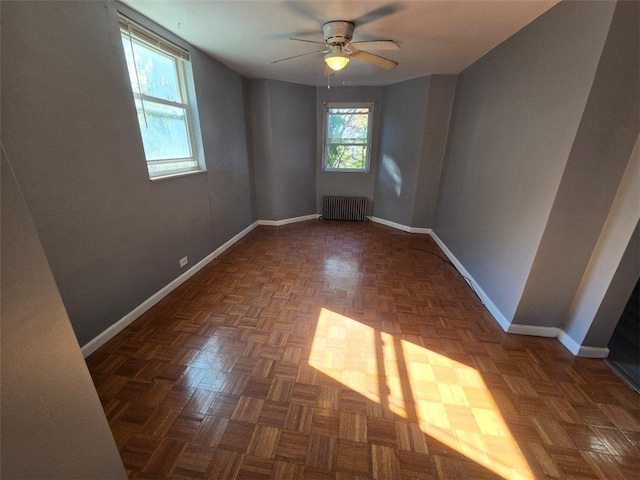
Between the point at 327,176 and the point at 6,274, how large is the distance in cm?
A: 476

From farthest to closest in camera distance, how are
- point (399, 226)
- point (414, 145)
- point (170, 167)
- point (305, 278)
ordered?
point (399, 226) < point (414, 145) < point (305, 278) < point (170, 167)

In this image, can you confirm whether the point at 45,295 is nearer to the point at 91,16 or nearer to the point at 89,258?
the point at 89,258

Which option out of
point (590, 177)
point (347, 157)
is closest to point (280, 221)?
point (347, 157)

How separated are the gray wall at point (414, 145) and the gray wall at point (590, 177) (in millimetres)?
2490

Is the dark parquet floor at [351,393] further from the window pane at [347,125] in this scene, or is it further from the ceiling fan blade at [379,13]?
the window pane at [347,125]

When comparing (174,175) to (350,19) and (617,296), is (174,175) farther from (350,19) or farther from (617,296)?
(617,296)

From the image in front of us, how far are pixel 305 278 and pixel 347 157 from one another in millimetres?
2955

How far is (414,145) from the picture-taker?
13.5ft

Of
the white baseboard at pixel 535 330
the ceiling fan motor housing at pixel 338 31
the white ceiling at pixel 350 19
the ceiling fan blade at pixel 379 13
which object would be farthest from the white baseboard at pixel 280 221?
the white baseboard at pixel 535 330

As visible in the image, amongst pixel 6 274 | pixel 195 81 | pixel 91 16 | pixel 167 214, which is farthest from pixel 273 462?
pixel 195 81

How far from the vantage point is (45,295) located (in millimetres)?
706

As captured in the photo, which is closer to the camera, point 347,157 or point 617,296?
point 617,296

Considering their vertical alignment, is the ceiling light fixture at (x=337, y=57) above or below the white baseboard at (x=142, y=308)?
above

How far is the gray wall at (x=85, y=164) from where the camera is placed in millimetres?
1409
